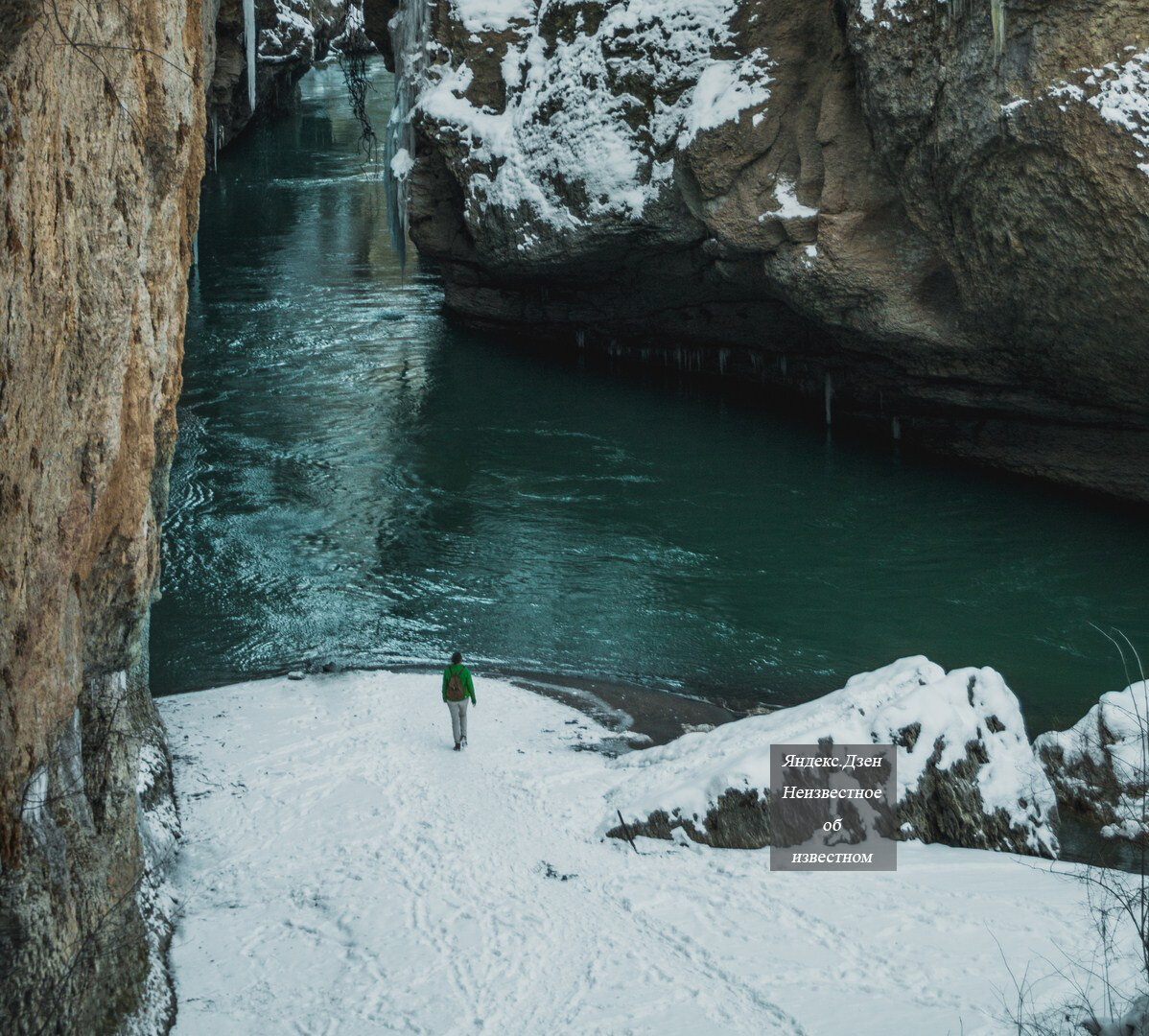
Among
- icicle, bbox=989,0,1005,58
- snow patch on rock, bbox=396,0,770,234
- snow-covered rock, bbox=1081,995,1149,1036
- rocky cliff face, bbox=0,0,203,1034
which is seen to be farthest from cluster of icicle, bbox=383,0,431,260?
snow-covered rock, bbox=1081,995,1149,1036

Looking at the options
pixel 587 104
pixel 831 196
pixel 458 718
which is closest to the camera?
pixel 458 718

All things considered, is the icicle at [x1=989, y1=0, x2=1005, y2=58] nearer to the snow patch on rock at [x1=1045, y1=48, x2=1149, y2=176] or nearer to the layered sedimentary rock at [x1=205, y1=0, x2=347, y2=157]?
the snow patch on rock at [x1=1045, y1=48, x2=1149, y2=176]

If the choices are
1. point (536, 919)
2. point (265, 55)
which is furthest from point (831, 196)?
point (265, 55)

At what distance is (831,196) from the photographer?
2152 centimetres

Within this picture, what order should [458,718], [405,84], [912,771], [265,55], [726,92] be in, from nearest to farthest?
[912,771]
[458,718]
[726,92]
[405,84]
[265,55]

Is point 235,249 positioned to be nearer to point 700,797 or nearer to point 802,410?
point 802,410

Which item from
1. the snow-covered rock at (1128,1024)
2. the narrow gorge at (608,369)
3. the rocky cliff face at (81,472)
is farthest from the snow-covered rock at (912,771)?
the rocky cliff face at (81,472)

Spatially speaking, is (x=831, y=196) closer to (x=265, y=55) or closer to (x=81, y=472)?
(x=81, y=472)

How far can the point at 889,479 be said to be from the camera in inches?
906

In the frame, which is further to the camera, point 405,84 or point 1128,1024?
point 405,84

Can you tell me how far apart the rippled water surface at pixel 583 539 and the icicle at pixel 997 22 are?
7.52m

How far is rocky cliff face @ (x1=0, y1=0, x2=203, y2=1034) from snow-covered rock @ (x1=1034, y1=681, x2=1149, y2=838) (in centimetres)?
848

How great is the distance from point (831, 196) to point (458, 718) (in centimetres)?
1243

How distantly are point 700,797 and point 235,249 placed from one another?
31798 millimetres
